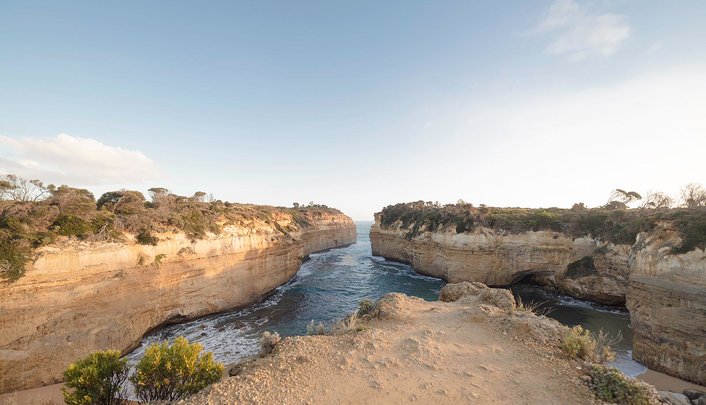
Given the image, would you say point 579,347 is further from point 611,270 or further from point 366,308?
point 611,270

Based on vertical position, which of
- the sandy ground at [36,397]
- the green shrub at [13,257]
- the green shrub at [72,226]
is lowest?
the sandy ground at [36,397]

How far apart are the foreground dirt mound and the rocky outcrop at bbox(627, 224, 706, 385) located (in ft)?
27.0

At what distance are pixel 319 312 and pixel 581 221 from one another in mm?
23885

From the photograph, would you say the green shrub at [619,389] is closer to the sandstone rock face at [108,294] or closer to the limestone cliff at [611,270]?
the limestone cliff at [611,270]

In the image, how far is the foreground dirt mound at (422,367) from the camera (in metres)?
5.98

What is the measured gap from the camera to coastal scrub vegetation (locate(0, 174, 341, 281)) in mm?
12227

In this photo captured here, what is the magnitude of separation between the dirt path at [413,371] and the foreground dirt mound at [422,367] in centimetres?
2

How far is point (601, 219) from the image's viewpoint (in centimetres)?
2408

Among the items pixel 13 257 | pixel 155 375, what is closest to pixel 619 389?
pixel 155 375

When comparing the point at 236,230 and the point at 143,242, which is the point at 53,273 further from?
the point at 236,230

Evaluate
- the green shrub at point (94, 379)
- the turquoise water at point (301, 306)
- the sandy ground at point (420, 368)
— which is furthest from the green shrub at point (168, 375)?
the turquoise water at point (301, 306)

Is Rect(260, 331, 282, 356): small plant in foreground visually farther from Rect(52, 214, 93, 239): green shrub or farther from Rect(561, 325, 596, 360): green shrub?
Rect(52, 214, 93, 239): green shrub

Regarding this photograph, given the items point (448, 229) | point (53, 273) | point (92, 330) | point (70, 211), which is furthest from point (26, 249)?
point (448, 229)

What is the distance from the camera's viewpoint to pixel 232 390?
19.8ft
